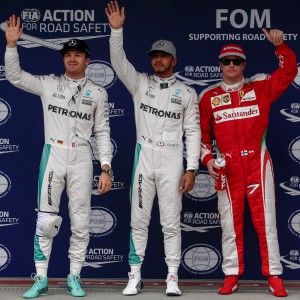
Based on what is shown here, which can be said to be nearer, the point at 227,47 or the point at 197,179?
the point at 227,47

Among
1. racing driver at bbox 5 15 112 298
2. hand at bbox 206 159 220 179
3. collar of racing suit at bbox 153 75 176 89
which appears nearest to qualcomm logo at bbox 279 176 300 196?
hand at bbox 206 159 220 179

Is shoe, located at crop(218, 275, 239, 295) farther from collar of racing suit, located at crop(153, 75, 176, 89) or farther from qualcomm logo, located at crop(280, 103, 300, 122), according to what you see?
collar of racing suit, located at crop(153, 75, 176, 89)

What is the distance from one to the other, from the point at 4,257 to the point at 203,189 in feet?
5.57

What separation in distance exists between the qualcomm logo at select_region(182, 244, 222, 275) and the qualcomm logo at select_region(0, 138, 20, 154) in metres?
1.59

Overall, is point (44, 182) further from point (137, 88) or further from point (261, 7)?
point (261, 7)

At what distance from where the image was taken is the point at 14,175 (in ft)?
22.4

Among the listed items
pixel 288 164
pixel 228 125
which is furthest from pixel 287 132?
pixel 228 125

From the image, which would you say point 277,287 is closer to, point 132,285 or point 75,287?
point 132,285

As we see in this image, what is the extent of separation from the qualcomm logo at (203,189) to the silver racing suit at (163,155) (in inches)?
24.9

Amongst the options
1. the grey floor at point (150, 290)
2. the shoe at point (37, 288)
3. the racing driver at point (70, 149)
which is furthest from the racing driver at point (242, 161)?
the shoe at point (37, 288)

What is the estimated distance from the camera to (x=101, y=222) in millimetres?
6852

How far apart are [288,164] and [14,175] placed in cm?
220

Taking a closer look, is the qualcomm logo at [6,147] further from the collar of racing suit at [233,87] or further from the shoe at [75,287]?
the collar of racing suit at [233,87]

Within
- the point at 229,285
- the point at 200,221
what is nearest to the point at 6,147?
the point at 200,221
